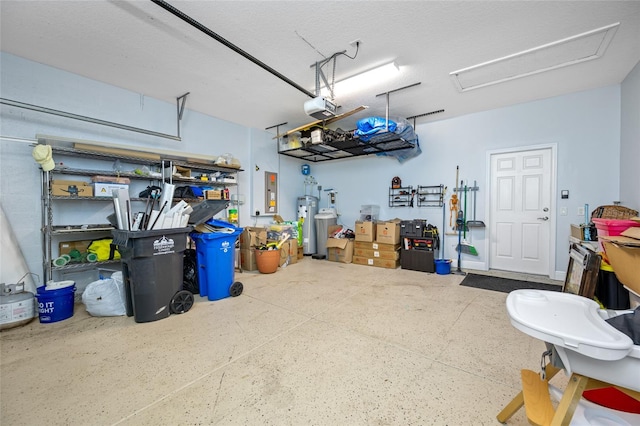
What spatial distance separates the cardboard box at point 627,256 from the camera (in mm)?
1495

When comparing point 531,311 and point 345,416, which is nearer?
point 531,311

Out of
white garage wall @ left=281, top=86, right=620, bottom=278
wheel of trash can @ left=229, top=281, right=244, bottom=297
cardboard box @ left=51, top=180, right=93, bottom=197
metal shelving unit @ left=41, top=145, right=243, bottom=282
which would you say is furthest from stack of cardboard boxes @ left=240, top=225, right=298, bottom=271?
cardboard box @ left=51, top=180, right=93, bottom=197

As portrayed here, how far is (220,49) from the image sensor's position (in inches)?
105

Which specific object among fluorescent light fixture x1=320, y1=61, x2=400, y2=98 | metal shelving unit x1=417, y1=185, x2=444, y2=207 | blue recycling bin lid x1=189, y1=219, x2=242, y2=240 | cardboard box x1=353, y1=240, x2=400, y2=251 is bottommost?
cardboard box x1=353, y1=240, x2=400, y2=251

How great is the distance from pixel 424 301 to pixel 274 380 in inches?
82.7

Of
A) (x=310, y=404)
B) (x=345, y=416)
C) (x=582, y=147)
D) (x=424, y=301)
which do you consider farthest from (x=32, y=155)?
(x=582, y=147)

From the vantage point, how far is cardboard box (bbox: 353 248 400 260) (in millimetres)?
4645

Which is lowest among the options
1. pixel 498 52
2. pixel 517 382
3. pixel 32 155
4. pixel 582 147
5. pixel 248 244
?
pixel 517 382

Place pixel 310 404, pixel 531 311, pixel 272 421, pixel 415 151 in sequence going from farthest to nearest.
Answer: pixel 415 151 → pixel 310 404 → pixel 272 421 → pixel 531 311

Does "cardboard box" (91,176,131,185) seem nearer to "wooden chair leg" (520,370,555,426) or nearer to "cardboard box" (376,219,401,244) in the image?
"cardboard box" (376,219,401,244)

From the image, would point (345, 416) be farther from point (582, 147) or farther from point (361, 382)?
point (582, 147)

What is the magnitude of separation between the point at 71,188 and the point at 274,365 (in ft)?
10.8

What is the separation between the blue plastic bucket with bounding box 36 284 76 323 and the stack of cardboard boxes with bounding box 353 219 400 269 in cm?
422

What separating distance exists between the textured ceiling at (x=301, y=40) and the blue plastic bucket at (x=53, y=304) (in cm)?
259
